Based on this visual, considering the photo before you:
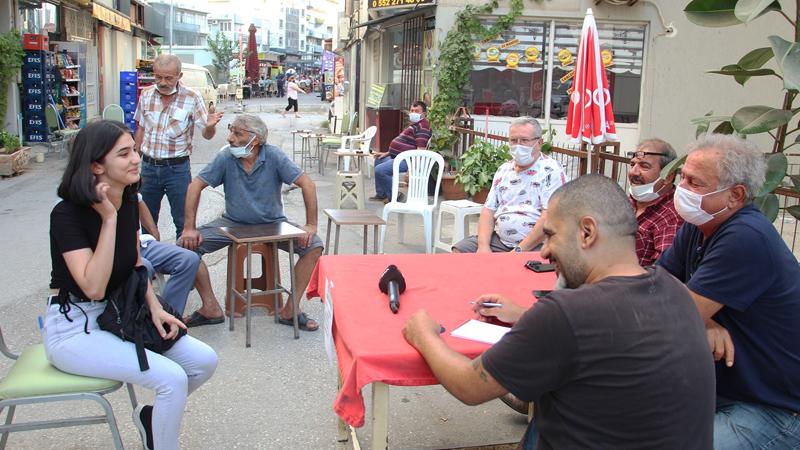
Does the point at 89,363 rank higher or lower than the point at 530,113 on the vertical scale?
lower

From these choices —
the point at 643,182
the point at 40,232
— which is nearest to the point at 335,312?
the point at 643,182

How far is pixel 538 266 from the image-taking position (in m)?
3.54

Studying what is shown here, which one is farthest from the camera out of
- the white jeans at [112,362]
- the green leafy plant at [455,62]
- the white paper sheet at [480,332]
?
the green leafy plant at [455,62]

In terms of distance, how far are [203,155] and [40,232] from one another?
7373mm

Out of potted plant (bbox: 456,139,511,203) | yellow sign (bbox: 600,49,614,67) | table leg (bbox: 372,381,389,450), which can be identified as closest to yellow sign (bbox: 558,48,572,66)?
→ yellow sign (bbox: 600,49,614,67)

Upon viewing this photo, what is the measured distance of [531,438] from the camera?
2.67 m

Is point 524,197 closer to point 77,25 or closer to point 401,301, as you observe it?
point 401,301

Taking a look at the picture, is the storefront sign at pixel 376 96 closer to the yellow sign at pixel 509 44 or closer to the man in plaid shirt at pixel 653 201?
the yellow sign at pixel 509 44

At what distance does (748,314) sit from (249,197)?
148 inches

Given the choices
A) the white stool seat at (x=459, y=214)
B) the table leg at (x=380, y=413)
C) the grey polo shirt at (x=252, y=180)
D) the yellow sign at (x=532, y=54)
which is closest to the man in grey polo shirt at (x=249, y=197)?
the grey polo shirt at (x=252, y=180)

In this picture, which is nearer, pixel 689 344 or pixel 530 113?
pixel 689 344

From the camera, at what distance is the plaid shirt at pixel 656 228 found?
12.1ft

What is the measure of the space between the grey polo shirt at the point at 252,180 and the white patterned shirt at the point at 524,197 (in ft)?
5.09

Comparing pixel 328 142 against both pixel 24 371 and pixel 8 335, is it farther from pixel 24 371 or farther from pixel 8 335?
pixel 24 371
